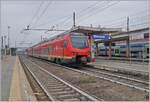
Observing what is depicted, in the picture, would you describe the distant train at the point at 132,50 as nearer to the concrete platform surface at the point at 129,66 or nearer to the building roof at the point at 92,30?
the building roof at the point at 92,30

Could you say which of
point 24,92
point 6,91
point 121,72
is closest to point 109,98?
point 24,92

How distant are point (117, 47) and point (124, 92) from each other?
156ft

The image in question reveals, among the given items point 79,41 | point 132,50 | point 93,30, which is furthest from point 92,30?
point 132,50

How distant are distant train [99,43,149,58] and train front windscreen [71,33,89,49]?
15691 millimetres

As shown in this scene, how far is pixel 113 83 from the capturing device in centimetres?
1405

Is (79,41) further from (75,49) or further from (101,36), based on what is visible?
(101,36)

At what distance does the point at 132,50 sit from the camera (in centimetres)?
5153

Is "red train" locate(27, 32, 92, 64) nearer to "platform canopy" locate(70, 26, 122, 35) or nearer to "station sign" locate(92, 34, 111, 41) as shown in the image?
"platform canopy" locate(70, 26, 122, 35)

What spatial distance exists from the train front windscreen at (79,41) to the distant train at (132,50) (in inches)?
618

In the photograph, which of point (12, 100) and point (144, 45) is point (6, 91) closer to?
point (12, 100)

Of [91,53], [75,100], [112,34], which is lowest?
[75,100]

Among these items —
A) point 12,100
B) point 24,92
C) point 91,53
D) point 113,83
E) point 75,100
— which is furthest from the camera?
point 91,53

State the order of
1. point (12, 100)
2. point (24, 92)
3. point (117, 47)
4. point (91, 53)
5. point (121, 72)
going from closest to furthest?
point (12, 100) < point (24, 92) < point (121, 72) < point (91, 53) < point (117, 47)

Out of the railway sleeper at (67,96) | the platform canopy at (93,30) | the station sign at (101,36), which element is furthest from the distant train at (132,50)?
the railway sleeper at (67,96)
